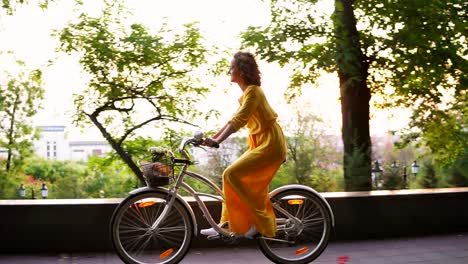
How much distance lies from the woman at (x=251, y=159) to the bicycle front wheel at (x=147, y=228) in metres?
0.28

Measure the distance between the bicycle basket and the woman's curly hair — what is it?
0.89 metres

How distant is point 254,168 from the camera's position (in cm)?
502

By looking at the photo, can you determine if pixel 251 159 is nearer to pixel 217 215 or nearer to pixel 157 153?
pixel 157 153

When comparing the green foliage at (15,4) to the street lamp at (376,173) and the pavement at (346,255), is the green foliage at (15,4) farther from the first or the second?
the street lamp at (376,173)

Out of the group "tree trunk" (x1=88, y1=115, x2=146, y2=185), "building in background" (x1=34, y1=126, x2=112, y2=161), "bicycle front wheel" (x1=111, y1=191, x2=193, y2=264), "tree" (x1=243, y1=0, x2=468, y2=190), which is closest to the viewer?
"bicycle front wheel" (x1=111, y1=191, x2=193, y2=264)

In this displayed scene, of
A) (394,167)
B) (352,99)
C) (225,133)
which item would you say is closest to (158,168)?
(225,133)

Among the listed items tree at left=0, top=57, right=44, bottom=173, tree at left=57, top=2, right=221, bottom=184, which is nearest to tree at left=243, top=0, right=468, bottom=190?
tree at left=57, top=2, right=221, bottom=184

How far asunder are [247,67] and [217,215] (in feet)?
5.62

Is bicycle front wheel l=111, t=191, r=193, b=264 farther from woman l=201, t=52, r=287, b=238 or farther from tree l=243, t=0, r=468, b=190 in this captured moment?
tree l=243, t=0, r=468, b=190

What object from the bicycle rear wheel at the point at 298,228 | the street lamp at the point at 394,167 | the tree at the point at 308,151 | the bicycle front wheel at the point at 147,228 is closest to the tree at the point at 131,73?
the tree at the point at 308,151

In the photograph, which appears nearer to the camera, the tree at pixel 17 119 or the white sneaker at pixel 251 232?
the white sneaker at pixel 251 232

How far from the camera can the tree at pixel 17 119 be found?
20.1 m

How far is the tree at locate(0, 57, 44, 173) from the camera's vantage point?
2011 centimetres

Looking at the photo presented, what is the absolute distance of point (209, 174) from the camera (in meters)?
10.8
